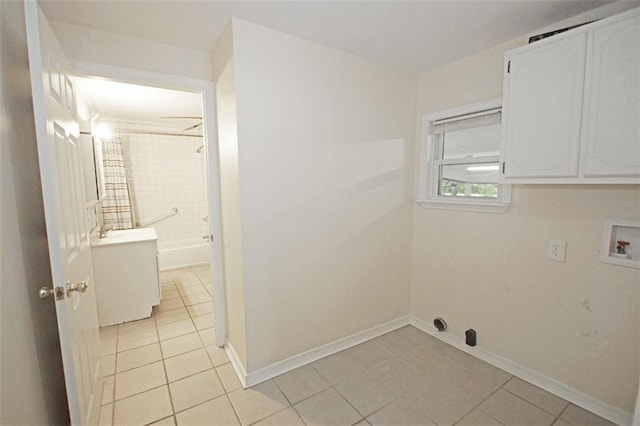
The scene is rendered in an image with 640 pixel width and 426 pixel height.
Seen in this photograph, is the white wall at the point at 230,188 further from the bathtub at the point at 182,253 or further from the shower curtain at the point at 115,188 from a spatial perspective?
the shower curtain at the point at 115,188

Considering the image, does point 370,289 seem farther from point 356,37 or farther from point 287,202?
point 356,37

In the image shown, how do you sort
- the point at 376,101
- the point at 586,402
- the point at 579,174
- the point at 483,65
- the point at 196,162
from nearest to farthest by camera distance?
the point at 579,174, the point at 586,402, the point at 483,65, the point at 376,101, the point at 196,162

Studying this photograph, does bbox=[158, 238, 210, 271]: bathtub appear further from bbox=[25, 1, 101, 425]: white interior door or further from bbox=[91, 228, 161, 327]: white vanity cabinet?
bbox=[25, 1, 101, 425]: white interior door

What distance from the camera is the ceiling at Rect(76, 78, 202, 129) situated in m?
2.85

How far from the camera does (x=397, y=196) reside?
2557 millimetres

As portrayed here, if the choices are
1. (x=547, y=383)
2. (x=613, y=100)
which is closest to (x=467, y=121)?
(x=613, y=100)

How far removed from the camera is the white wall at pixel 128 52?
5.68ft

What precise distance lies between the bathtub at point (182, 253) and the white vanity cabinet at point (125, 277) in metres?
1.64

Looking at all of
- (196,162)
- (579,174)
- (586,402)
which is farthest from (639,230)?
(196,162)

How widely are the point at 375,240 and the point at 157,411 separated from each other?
1.91m

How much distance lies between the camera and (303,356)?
2.15m

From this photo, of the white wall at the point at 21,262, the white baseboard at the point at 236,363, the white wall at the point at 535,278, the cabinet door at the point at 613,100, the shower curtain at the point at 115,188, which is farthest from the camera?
the shower curtain at the point at 115,188

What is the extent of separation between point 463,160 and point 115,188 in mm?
4628

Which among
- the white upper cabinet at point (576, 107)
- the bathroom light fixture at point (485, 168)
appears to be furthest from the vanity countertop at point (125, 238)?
the white upper cabinet at point (576, 107)
